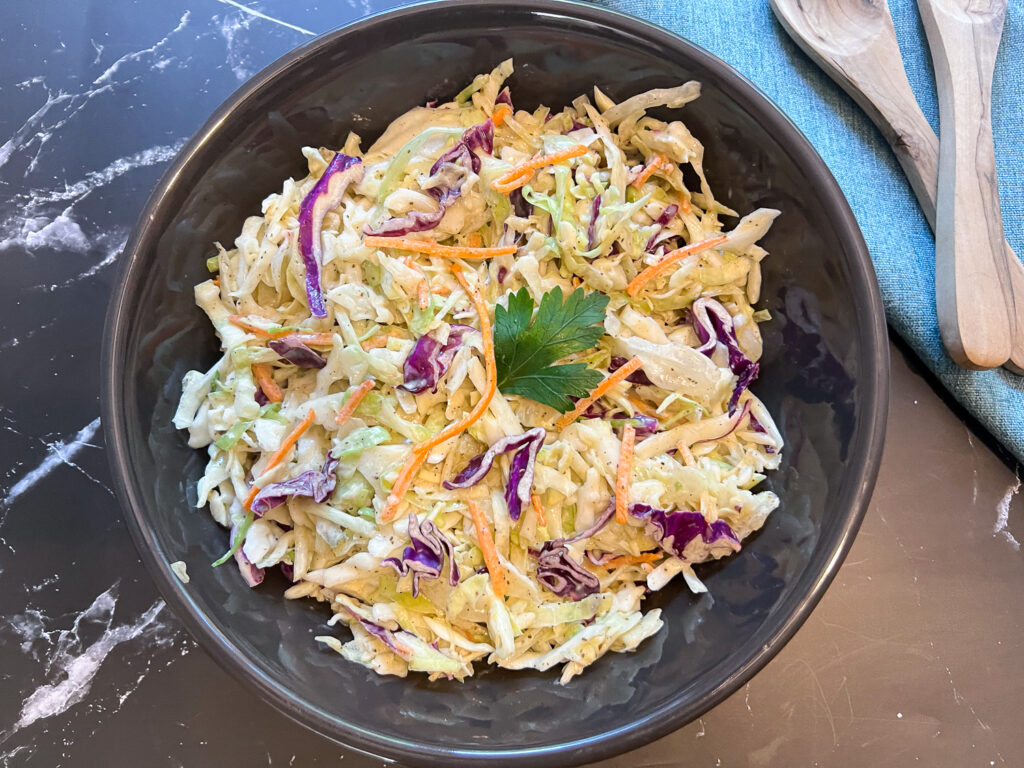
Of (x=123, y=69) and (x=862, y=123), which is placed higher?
(x=123, y=69)

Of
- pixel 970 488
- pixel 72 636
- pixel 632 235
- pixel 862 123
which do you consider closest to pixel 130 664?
pixel 72 636

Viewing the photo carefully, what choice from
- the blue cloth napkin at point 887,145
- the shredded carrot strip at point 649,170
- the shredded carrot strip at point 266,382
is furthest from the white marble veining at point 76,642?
the blue cloth napkin at point 887,145

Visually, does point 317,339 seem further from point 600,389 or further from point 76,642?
point 76,642

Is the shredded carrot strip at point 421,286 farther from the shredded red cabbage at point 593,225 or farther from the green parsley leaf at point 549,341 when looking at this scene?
the shredded red cabbage at point 593,225

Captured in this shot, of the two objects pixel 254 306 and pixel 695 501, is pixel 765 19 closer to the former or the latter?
pixel 695 501

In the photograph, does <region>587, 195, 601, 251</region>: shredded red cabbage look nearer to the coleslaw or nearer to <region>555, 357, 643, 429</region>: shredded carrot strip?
the coleslaw

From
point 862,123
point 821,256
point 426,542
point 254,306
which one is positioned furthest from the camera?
point 862,123

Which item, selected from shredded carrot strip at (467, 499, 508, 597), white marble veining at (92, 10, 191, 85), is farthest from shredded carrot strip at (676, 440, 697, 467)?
white marble veining at (92, 10, 191, 85)
